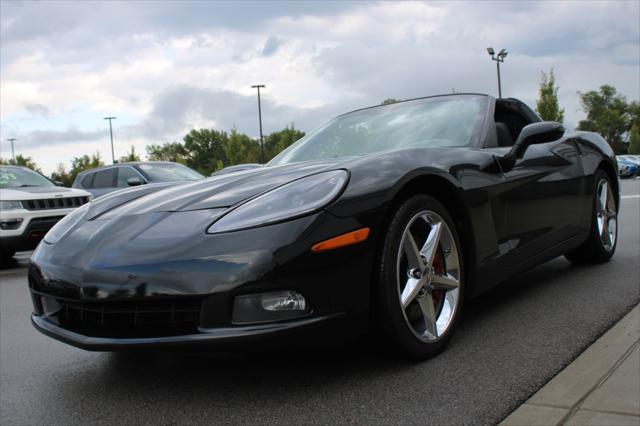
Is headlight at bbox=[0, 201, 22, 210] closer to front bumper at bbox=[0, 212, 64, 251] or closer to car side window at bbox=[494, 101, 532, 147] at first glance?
front bumper at bbox=[0, 212, 64, 251]

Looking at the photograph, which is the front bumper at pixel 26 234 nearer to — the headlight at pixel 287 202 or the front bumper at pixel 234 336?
the front bumper at pixel 234 336

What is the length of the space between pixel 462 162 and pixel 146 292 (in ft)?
5.19

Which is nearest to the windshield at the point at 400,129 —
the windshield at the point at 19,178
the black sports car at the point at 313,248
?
the black sports car at the point at 313,248

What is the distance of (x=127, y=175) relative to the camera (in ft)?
39.3

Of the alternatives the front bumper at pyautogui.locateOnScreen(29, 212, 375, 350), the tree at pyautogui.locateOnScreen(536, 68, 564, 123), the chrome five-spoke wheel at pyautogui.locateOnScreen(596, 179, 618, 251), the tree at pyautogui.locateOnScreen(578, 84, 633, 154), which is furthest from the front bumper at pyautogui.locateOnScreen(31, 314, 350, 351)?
the tree at pyautogui.locateOnScreen(578, 84, 633, 154)

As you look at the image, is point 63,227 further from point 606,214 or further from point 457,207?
point 606,214

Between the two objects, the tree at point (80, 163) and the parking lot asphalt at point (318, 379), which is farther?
the tree at point (80, 163)

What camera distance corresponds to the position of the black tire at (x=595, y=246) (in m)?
4.46

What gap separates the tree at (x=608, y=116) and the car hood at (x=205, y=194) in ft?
297

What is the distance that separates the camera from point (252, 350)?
7.32 feet

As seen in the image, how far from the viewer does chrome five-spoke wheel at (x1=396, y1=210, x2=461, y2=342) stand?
2637mm

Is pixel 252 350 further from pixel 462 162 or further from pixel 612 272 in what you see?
pixel 612 272

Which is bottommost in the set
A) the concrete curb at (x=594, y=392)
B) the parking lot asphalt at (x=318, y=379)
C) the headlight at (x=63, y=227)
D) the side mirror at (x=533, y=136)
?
the parking lot asphalt at (x=318, y=379)

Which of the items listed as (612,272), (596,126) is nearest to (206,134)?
(596,126)
